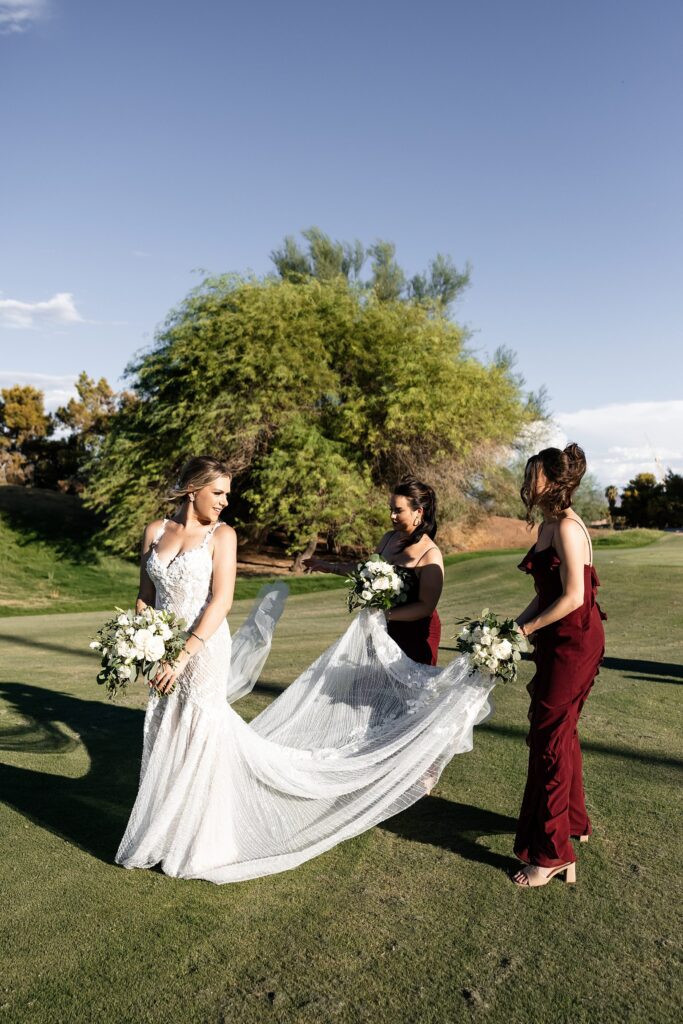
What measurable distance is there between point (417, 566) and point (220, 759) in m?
1.97

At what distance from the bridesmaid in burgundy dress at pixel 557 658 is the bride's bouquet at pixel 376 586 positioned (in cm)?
114

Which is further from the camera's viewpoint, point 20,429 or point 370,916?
point 20,429

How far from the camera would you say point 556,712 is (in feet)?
14.9

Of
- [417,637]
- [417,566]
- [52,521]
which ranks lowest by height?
[52,521]

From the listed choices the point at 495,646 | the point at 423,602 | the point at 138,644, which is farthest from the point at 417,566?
the point at 138,644

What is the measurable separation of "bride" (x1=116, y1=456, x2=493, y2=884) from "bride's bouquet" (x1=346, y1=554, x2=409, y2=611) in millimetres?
802

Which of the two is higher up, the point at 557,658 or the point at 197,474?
the point at 197,474

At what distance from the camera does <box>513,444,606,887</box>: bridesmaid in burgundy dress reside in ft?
14.6

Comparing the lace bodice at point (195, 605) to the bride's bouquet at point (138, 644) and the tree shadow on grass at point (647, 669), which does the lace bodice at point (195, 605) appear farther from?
the tree shadow on grass at point (647, 669)

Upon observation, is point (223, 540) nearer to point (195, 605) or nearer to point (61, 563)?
point (195, 605)

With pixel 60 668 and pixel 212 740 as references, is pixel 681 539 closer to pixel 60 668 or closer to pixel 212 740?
pixel 60 668

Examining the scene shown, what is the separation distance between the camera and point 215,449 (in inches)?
1191

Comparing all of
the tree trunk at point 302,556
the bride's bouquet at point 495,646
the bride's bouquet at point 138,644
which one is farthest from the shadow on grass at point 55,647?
the tree trunk at point 302,556

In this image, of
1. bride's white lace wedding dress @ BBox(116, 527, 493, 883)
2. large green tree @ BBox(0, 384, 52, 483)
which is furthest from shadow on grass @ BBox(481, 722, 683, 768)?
large green tree @ BBox(0, 384, 52, 483)
